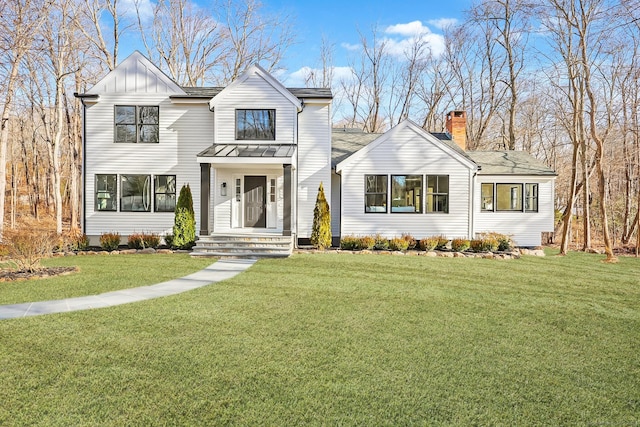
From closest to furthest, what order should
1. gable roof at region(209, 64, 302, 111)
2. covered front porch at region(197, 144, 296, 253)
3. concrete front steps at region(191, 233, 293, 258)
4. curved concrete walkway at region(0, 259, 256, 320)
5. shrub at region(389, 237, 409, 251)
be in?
curved concrete walkway at region(0, 259, 256, 320) < concrete front steps at region(191, 233, 293, 258) < covered front porch at region(197, 144, 296, 253) < shrub at region(389, 237, 409, 251) < gable roof at region(209, 64, 302, 111)

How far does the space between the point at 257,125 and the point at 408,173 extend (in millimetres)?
6062

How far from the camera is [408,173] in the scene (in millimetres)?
14742

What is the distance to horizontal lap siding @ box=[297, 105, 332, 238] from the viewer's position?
1478cm

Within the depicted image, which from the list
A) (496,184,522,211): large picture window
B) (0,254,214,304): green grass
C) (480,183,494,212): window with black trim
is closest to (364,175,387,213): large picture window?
(480,183,494,212): window with black trim

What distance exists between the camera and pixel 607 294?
25.2 ft

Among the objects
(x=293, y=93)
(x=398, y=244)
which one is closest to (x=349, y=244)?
(x=398, y=244)

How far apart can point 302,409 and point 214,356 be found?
1473 millimetres

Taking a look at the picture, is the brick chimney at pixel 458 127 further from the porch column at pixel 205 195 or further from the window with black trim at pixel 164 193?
the window with black trim at pixel 164 193

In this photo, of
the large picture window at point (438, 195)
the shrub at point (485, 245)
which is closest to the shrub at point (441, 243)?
the shrub at point (485, 245)

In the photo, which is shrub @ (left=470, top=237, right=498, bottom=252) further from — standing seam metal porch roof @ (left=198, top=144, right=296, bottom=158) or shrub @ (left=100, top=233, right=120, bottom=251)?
shrub @ (left=100, top=233, right=120, bottom=251)

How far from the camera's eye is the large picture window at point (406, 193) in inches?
582

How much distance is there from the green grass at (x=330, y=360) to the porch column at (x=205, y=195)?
583cm

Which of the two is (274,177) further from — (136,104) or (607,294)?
(607,294)

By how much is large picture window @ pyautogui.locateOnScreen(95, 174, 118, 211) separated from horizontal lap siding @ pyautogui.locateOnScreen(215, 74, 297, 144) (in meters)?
4.47
